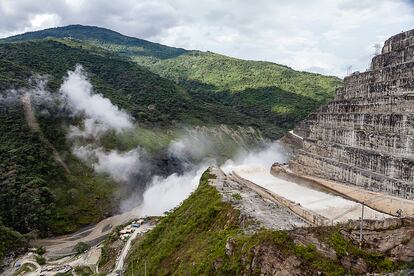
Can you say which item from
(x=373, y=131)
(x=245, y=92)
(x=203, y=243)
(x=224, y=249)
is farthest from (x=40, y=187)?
(x=245, y=92)

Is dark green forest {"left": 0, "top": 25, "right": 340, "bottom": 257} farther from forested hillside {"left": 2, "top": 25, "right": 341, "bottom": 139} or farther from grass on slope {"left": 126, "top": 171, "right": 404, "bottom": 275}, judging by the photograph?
grass on slope {"left": 126, "top": 171, "right": 404, "bottom": 275}

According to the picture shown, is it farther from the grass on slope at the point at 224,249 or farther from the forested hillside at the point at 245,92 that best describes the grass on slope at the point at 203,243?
the forested hillside at the point at 245,92

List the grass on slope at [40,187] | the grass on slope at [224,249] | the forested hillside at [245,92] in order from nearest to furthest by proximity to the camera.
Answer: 1. the grass on slope at [224,249]
2. the grass on slope at [40,187]
3. the forested hillside at [245,92]

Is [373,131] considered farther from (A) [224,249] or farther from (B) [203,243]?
(A) [224,249]

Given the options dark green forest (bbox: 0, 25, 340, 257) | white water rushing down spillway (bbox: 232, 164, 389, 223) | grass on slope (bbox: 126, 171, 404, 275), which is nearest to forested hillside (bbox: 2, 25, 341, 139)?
dark green forest (bbox: 0, 25, 340, 257)

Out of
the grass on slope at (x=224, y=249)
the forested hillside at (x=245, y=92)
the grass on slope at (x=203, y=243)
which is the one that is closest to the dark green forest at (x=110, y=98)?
the forested hillside at (x=245, y=92)

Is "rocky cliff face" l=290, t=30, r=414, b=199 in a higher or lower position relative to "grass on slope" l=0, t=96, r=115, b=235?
higher
